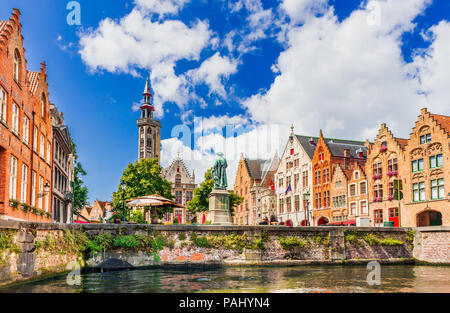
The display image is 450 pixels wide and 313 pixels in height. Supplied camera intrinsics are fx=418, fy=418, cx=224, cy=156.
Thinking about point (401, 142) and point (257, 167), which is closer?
point (401, 142)

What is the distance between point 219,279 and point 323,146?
3821 cm

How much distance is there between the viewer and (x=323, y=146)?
53531 mm

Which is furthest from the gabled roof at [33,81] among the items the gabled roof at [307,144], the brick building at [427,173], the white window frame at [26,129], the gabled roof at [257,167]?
the gabled roof at [257,167]

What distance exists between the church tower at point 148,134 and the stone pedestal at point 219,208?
2375 inches

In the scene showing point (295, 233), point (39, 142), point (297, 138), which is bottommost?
point (295, 233)

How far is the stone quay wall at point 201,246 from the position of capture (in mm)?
17359

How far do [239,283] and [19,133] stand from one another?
14987mm

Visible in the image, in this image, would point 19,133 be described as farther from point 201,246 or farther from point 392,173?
point 392,173

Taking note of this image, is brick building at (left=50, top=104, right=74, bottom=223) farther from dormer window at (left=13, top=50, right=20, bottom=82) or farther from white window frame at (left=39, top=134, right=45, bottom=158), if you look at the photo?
dormer window at (left=13, top=50, right=20, bottom=82)

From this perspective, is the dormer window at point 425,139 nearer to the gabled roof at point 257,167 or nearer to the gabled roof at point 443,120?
the gabled roof at point 443,120

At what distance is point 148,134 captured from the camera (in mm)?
89875

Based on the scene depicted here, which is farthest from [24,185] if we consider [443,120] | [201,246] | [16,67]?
A: [443,120]

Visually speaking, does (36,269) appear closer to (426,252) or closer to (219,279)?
(219,279)

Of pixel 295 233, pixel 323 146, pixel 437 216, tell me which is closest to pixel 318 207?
pixel 323 146
